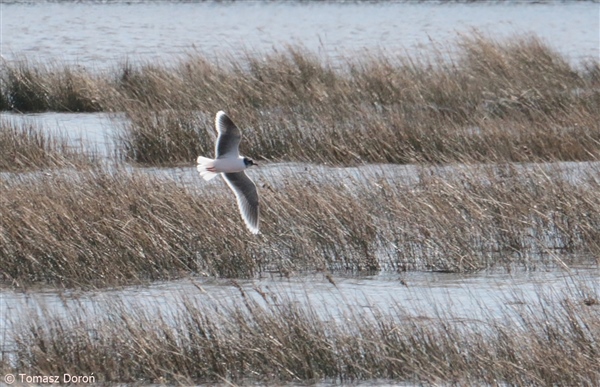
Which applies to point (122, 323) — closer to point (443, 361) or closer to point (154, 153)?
point (443, 361)

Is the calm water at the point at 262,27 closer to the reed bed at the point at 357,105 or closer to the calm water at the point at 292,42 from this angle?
the calm water at the point at 292,42

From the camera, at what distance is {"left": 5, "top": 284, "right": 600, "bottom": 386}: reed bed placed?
4.66 m

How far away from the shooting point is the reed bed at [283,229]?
6465 millimetres

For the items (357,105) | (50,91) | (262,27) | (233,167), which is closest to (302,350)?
(233,167)

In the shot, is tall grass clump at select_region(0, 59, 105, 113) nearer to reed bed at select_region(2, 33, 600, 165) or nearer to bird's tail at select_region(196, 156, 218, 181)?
reed bed at select_region(2, 33, 600, 165)

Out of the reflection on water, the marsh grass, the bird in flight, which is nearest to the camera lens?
the reflection on water

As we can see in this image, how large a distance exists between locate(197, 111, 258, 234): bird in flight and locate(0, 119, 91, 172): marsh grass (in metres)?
2.28

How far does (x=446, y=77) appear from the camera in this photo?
12.4 meters

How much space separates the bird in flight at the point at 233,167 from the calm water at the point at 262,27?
8.80 meters

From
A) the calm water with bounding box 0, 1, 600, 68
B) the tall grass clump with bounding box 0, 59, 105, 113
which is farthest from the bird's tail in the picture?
the calm water with bounding box 0, 1, 600, 68

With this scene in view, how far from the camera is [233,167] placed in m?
6.53

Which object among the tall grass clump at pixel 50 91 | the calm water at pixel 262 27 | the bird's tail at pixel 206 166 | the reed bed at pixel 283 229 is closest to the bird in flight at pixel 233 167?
the bird's tail at pixel 206 166

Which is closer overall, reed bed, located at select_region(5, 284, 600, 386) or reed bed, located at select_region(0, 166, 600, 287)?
reed bed, located at select_region(5, 284, 600, 386)

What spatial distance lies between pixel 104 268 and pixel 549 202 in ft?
10.1
